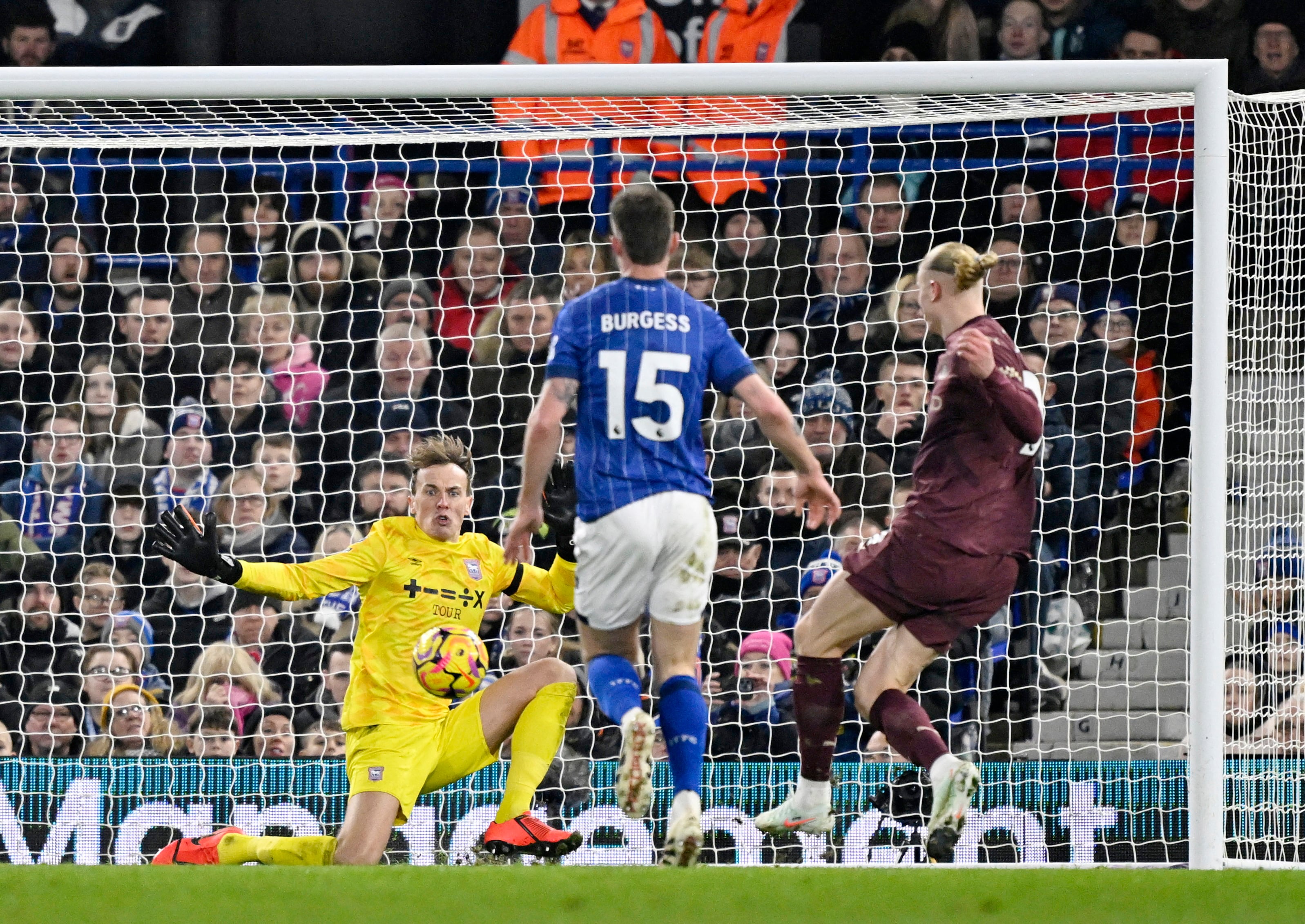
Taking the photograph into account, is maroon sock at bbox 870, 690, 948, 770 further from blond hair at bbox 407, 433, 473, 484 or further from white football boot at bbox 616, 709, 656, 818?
blond hair at bbox 407, 433, 473, 484

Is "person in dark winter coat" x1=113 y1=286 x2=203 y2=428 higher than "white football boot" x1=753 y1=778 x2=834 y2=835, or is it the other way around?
"person in dark winter coat" x1=113 y1=286 x2=203 y2=428

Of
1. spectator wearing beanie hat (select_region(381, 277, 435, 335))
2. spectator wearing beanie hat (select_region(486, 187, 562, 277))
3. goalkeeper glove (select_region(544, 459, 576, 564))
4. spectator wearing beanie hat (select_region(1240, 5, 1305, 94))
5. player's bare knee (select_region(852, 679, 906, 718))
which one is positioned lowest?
player's bare knee (select_region(852, 679, 906, 718))

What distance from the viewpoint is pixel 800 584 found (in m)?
6.82

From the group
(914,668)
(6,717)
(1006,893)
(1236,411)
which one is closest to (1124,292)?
(1236,411)

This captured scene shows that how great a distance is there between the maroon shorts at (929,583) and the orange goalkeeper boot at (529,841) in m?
1.23

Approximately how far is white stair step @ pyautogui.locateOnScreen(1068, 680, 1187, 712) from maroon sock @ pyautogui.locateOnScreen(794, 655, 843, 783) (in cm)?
216

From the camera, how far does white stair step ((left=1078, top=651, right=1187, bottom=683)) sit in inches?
288

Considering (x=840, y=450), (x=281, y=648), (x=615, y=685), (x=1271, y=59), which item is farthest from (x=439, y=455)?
(x=1271, y=59)

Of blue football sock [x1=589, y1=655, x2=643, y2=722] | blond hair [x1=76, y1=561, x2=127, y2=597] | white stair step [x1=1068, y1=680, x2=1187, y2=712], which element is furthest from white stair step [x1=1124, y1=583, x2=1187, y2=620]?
blond hair [x1=76, y1=561, x2=127, y2=597]

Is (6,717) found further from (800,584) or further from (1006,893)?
(1006,893)

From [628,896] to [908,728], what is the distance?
1515 millimetres

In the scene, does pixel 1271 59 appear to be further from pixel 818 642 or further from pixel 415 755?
pixel 415 755

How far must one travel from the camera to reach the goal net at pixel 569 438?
20.9 ft

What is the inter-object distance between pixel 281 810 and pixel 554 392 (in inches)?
107
